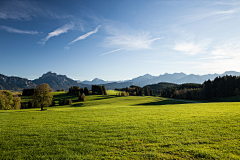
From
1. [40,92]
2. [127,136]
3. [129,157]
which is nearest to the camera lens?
[129,157]

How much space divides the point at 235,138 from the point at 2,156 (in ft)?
56.0

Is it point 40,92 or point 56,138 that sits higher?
point 40,92

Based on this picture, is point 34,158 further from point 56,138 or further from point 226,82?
point 226,82

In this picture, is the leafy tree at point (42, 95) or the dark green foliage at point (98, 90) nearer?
the leafy tree at point (42, 95)

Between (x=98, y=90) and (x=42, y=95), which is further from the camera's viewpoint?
(x=98, y=90)

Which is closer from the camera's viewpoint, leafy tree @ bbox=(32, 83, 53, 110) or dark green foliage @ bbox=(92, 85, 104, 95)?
leafy tree @ bbox=(32, 83, 53, 110)

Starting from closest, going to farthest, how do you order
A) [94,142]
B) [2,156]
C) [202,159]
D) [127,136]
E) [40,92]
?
1. [202,159]
2. [2,156]
3. [94,142]
4. [127,136]
5. [40,92]

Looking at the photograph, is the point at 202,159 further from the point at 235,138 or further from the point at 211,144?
the point at 235,138

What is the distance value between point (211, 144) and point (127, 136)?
6.27m

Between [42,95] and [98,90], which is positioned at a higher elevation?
[42,95]

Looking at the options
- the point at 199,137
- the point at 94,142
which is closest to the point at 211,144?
the point at 199,137

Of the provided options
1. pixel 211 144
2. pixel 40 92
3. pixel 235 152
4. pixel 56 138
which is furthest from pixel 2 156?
pixel 40 92

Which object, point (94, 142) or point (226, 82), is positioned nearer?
point (94, 142)

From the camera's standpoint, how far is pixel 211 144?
839 centimetres
